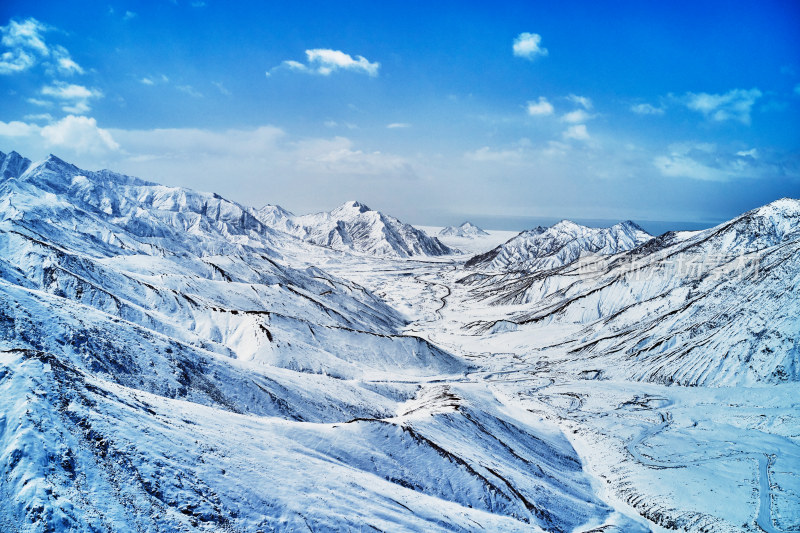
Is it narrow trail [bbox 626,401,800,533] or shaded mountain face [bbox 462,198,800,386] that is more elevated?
shaded mountain face [bbox 462,198,800,386]

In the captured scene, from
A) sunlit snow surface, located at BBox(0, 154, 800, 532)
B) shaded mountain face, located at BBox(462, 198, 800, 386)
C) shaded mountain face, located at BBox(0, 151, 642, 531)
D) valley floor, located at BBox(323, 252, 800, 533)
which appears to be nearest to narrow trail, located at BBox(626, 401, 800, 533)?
valley floor, located at BBox(323, 252, 800, 533)

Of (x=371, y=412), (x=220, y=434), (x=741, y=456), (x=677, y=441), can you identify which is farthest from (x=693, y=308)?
(x=220, y=434)

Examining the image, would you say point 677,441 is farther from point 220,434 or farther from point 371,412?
point 220,434

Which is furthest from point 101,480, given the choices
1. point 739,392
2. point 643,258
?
point 643,258

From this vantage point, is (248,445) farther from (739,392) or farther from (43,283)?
(739,392)

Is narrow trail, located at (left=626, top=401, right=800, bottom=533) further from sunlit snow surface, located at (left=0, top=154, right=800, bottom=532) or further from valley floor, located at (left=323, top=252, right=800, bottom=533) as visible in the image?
sunlit snow surface, located at (left=0, top=154, right=800, bottom=532)
